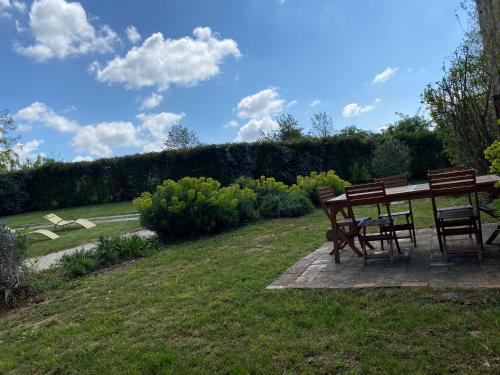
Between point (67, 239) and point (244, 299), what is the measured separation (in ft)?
28.8

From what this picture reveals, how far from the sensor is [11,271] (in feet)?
19.5

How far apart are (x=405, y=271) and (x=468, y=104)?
248 inches

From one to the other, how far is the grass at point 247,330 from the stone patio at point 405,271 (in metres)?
0.23

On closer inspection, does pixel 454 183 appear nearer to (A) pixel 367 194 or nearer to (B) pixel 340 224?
(A) pixel 367 194

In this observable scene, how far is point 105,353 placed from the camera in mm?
3611

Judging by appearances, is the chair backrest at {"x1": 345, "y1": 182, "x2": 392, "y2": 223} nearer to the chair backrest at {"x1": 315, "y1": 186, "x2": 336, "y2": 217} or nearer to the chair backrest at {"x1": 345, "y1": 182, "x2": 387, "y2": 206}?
→ the chair backrest at {"x1": 345, "y1": 182, "x2": 387, "y2": 206}

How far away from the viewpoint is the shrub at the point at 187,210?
948 cm

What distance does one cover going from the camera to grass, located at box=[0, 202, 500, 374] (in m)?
2.89

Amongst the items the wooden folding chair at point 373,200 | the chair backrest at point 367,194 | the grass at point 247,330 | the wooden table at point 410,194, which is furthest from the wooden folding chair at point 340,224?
the grass at point 247,330

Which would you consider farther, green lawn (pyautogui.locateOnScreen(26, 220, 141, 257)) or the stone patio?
green lawn (pyautogui.locateOnScreen(26, 220, 141, 257))

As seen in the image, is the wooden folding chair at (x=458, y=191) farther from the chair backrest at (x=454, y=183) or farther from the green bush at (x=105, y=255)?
the green bush at (x=105, y=255)

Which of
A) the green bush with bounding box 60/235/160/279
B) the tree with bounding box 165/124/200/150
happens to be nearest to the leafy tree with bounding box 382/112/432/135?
the tree with bounding box 165/124/200/150

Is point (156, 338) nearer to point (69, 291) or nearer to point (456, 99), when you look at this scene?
point (69, 291)

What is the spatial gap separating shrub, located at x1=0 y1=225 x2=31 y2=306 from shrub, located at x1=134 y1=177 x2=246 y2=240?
3511 mm
